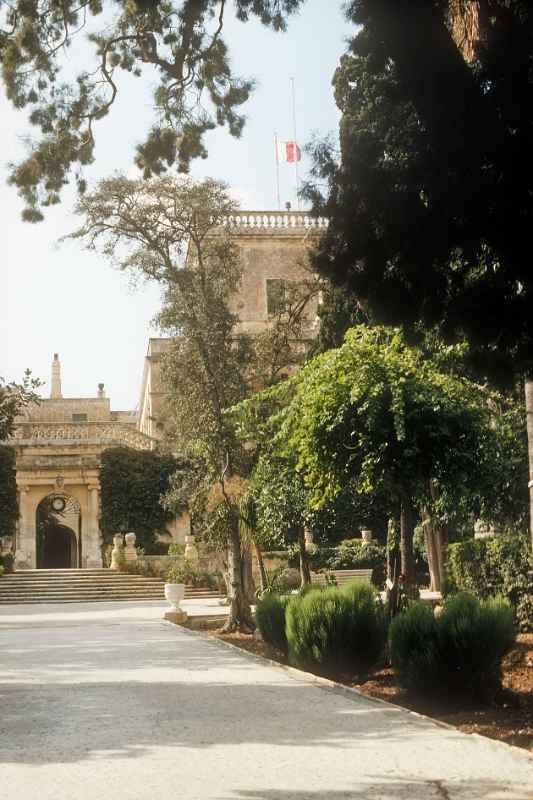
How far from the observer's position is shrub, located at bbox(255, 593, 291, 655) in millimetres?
13445

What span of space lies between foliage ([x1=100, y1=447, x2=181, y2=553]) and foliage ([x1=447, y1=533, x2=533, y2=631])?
73.1ft

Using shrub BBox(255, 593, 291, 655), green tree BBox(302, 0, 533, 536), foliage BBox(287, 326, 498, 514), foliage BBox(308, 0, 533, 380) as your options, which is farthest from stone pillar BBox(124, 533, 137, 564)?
foliage BBox(308, 0, 533, 380)

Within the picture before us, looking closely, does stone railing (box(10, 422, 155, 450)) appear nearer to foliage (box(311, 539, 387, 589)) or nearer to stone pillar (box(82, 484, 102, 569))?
stone pillar (box(82, 484, 102, 569))

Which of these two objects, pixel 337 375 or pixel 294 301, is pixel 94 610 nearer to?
pixel 294 301

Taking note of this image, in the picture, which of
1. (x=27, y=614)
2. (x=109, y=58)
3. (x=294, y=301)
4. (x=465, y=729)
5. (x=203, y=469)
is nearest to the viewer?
(x=465, y=729)

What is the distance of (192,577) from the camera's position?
103 feet

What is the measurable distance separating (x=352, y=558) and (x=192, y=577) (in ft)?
18.5

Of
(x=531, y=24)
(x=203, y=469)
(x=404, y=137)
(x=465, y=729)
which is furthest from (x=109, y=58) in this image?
(x=203, y=469)

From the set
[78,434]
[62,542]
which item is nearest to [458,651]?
[78,434]

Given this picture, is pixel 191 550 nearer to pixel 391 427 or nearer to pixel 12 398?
pixel 12 398

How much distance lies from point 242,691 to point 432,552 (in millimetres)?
18479

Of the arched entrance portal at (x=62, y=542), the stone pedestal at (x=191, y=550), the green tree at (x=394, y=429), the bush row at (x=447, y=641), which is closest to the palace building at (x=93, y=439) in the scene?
the stone pedestal at (x=191, y=550)

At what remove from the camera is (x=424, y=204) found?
707 centimetres

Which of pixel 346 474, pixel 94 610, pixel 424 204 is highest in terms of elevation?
pixel 424 204
